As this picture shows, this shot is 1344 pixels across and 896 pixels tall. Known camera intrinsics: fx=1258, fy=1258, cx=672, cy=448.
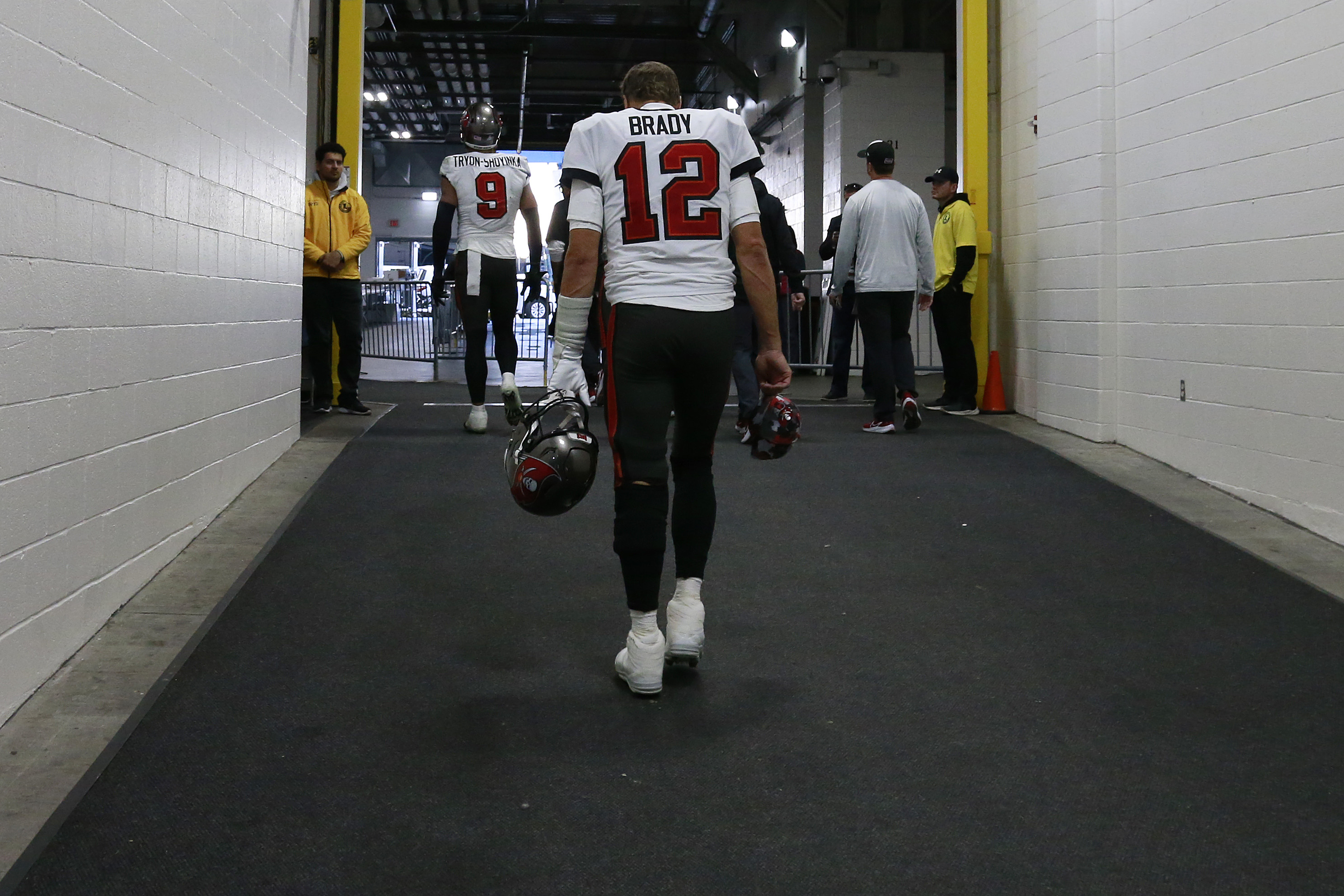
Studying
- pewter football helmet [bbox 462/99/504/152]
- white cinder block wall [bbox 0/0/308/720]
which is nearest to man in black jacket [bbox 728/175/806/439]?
pewter football helmet [bbox 462/99/504/152]

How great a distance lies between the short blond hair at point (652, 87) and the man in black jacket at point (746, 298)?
2824 millimetres

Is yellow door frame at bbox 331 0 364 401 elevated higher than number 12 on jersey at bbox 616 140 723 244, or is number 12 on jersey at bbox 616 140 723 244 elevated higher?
yellow door frame at bbox 331 0 364 401

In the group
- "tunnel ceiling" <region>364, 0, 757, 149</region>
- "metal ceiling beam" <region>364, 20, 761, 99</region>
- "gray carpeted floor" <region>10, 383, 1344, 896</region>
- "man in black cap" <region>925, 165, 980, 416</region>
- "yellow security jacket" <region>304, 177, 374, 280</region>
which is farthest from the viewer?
"tunnel ceiling" <region>364, 0, 757, 149</region>

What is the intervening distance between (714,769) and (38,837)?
1.40 m

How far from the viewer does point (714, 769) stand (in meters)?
2.88

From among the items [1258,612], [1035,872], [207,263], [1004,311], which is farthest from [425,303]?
[1035,872]

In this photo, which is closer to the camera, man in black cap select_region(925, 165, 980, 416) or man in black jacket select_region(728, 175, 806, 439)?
man in black jacket select_region(728, 175, 806, 439)

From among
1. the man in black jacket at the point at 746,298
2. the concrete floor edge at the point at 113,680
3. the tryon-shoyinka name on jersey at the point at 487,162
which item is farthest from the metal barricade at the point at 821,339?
the concrete floor edge at the point at 113,680

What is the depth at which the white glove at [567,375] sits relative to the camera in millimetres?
3309

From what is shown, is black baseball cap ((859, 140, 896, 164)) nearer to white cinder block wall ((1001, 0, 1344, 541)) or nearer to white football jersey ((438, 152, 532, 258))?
white cinder block wall ((1001, 0, 1344, 541))

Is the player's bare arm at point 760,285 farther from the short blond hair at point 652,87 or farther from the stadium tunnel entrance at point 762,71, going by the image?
the stadium tunnel entrance at point 762,71

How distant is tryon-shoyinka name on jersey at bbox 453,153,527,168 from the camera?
23.5 ft

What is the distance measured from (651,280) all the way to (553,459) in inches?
20.7

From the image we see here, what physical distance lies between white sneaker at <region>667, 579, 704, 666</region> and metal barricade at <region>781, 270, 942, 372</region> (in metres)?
8.39
